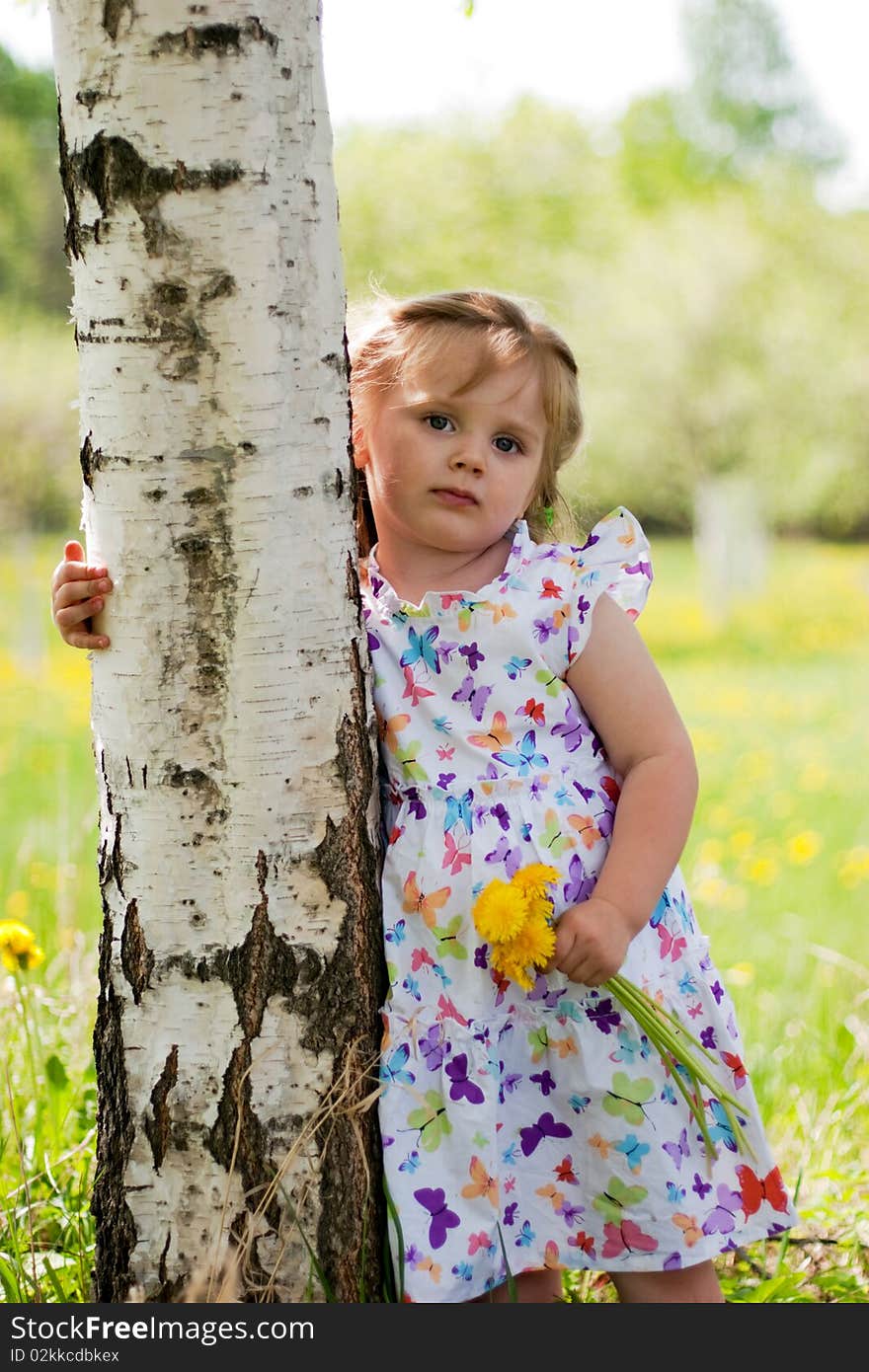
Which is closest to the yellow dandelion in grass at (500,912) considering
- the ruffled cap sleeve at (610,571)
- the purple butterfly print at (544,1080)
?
the purple butterfly print at (544,1080)

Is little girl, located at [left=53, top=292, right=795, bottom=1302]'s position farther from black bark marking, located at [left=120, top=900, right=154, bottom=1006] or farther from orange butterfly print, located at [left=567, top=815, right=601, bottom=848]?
black bark marking, located at [left=120, top=900, right=154, bottom=1006]

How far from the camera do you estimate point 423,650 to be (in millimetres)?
1796

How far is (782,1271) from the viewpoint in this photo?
2.05m

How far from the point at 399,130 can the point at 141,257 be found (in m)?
17.2

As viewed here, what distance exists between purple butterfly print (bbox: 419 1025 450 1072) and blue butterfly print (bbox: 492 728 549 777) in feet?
1.15

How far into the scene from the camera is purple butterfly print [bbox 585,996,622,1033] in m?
1.73

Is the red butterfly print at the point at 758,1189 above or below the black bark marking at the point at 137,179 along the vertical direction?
below

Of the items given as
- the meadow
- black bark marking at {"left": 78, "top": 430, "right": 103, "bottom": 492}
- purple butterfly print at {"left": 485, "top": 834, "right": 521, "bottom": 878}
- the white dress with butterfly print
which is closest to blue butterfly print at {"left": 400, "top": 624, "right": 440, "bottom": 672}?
the white dress with butterfly print

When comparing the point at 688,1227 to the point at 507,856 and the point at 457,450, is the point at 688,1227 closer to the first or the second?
the point at 507,856

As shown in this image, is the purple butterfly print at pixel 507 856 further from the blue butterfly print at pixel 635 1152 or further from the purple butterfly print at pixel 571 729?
the blue butterfly print at pixel 635 1152

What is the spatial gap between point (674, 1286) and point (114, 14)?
1.71 m

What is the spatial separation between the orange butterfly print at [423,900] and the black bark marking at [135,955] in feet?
1.11

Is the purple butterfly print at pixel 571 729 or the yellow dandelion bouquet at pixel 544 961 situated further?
the purple butterfly print at pixel 571 729

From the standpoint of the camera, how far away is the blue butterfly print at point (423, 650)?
1788 millimetres
